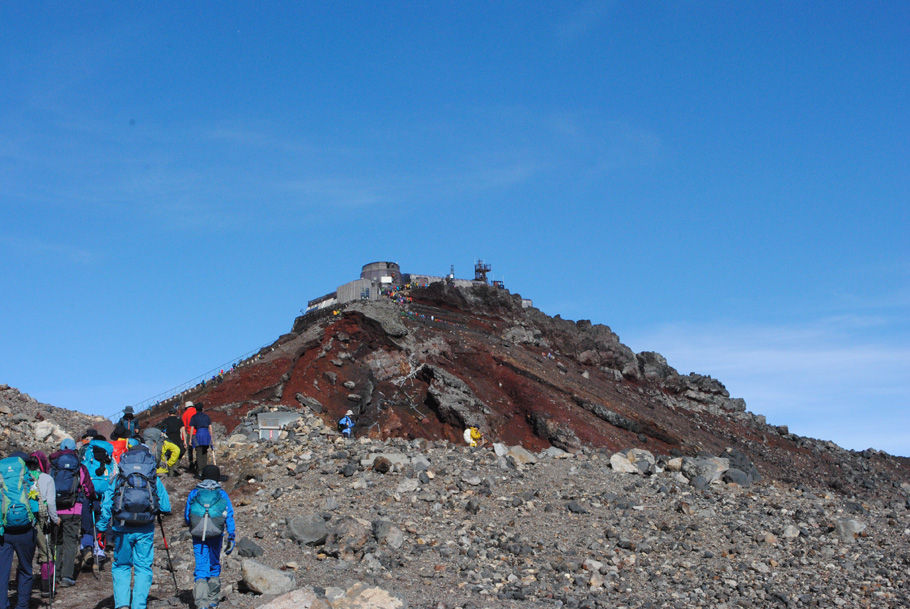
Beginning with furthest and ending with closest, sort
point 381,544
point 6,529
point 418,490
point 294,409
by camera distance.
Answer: point 294,409, point 418,490, point 381,544, point 6,529

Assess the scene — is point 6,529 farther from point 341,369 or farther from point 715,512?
point 341,369

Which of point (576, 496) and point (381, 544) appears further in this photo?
point (576, 496)

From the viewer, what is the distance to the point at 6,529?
10.5 meters

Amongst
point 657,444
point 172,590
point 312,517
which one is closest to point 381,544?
point 312,517

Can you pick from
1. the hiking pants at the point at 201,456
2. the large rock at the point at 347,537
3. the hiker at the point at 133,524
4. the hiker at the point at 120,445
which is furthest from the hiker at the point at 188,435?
the hiker at the point at 133,524

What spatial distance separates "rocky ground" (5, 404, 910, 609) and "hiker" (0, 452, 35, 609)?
4.04 feet

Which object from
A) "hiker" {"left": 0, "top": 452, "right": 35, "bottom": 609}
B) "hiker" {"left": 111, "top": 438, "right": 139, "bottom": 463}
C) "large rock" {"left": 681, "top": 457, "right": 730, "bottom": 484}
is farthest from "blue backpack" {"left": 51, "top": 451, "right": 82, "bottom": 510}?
"large rock" {"left": 681, "top": 457, "right": 730, "bottom": 484}

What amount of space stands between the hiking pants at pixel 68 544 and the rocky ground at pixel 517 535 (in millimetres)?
330

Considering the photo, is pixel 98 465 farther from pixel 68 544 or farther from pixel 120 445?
pixel 120 445

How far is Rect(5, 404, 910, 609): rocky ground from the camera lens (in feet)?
44.7

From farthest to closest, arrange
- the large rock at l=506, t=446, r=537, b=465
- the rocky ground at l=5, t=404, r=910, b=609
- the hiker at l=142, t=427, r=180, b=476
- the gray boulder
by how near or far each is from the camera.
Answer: the large rock at l=506, t=446, r=537, b=465 < the hiker at l=142, t=427, r=180, b=476 < the gray boulder < the rocky ground at l=5, t=404, r=910, b=609

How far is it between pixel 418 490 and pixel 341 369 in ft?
54.4

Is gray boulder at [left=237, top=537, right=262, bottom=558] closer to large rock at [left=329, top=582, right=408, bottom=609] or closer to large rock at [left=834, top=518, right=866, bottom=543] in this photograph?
large rock at [left=329, top=582, right=408, bottom=609]

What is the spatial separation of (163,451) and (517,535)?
856 centimetres
